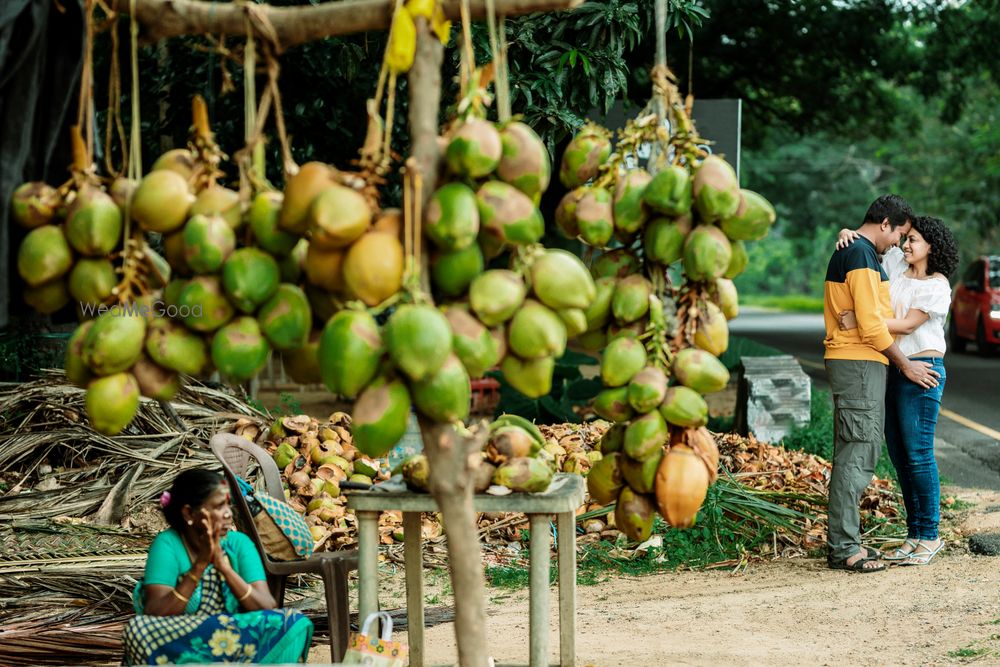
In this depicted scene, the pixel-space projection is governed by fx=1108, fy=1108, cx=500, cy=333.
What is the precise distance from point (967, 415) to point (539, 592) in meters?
8.93

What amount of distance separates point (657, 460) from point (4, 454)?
487cm

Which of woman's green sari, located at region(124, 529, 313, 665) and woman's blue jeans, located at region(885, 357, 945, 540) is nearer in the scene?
woman's green sari, located at region(124, 529, 313, 665)

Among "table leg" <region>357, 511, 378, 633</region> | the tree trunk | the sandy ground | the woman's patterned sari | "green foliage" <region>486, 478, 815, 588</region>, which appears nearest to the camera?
the tree trunk

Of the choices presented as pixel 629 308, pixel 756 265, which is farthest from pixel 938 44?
pixel 756 265

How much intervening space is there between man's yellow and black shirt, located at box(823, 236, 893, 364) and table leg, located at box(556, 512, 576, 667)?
7.03 feet

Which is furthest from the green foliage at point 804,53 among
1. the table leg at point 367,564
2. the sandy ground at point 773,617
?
the table leg at point 367,564

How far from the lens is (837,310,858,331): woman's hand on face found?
17.7 ft

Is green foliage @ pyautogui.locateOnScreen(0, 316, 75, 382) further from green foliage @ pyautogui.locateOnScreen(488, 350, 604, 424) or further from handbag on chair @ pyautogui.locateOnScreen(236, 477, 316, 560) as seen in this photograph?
handbag on chair @ pyautogui.locateOnScreen(236, 477, 316, 560)

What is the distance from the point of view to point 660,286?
2590 millimetres

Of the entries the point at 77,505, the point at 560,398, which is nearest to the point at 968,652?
the point at 77,505

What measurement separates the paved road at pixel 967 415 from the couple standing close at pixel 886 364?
8.24 ft

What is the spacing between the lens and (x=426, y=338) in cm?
200

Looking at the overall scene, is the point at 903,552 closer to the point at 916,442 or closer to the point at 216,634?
the point at 916,442

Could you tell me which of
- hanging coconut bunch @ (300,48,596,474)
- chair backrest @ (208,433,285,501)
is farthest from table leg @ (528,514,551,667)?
chair backrest @ (208,433,285,501)
